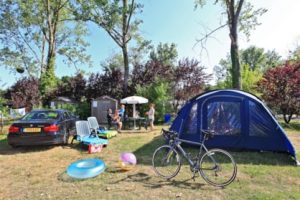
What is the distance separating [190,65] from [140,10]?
18.9 ft

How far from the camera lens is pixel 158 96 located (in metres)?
17.0

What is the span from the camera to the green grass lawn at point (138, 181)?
4.58 m

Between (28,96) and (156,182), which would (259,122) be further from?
(28,96)

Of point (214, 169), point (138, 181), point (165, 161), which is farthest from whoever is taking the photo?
point (165, 161)

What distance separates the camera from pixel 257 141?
24.2 feet

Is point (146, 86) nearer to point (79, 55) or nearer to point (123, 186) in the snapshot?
point (79, 55)

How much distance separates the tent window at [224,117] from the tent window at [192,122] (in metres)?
0.40

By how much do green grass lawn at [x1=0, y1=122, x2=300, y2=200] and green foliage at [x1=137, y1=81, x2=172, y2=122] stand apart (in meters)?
9.40

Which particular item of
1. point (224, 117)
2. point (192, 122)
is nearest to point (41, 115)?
point (192, 122)

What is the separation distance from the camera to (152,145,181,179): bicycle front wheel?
221 inches

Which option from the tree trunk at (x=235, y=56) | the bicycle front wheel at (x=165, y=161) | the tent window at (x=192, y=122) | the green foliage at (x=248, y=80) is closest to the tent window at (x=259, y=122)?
the tent window at (x=192, y=122)

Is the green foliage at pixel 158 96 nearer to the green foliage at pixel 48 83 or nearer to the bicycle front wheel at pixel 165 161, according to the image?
the green foliage at pixel 48 83

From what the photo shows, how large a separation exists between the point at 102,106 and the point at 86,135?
847 cm

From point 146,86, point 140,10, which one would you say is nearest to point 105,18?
point 140,10
